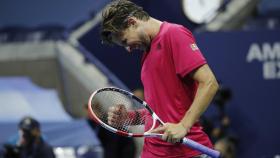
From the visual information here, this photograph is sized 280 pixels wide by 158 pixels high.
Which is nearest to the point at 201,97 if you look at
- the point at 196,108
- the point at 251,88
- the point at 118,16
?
the point at 196,108

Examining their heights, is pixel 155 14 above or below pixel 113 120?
below

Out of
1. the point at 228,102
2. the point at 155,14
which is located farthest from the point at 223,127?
the point at 155,14

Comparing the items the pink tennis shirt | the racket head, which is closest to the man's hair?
the pink tennis shirt

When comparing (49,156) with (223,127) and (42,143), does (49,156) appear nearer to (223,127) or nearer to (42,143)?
(42,143)

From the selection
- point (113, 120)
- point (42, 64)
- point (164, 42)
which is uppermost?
point (164, 42)

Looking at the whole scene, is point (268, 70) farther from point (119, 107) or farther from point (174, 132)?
point (174, 132)

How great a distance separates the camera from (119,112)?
4.40 m

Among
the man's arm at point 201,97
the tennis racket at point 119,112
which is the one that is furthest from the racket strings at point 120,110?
the man's arm at point 201,97

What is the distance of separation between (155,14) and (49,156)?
2015 mm

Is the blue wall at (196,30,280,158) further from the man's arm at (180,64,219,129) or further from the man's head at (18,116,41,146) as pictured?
the man's arm at (180,64,219,129)

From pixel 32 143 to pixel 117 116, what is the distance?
3788mm

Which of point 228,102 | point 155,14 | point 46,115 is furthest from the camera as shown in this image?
point 46,115

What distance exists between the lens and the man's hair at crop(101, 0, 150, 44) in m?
4.12

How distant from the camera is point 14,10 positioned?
1823cm
